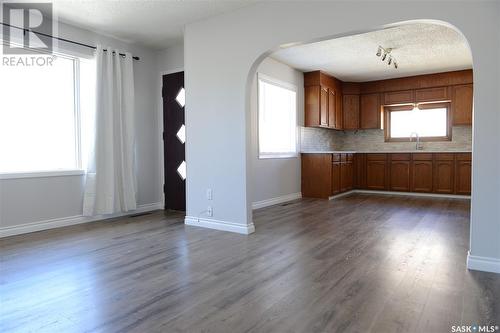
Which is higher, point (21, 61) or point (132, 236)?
point (21, 61)

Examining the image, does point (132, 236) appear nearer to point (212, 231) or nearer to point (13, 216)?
point (212, 231)

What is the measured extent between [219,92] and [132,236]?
194cm

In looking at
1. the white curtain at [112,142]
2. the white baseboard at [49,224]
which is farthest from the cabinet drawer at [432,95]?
the white baseboard at [49,224]

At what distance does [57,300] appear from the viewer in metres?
2.14

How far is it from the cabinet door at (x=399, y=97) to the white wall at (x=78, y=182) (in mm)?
5033

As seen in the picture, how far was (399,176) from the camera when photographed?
7.18 meters

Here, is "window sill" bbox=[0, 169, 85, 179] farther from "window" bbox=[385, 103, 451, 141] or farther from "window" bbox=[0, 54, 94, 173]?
"window" bbox=[385, 103, 451, 141]

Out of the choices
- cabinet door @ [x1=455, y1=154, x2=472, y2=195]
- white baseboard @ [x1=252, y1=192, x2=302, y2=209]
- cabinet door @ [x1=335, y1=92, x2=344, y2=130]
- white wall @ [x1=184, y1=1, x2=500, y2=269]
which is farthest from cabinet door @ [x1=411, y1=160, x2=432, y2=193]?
white wall @ [x1=184, y1=1, x2=500, y2=269]

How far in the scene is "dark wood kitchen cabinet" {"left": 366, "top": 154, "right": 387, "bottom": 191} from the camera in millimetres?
7355

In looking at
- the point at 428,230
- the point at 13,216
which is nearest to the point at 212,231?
the point at 13,216

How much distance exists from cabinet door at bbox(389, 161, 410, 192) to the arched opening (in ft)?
0.06

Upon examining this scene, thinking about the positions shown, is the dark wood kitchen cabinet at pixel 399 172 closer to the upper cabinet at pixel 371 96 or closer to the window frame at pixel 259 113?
the upper cabinet at pixel 371 96

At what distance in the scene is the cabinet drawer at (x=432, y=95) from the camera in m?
6.88

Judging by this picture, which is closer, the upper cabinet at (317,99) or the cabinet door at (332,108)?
the upper cabinet at (317,99)
